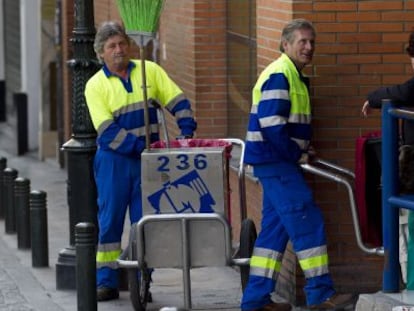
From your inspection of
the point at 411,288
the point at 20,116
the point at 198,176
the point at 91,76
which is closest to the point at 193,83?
the point at 91,76

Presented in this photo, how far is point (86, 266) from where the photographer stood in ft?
30.2

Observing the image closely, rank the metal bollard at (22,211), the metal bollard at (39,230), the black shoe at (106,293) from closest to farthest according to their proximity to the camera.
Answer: the black shoe at (106,293), the metal bollard at (39,230), the metal bollard at (22,211)

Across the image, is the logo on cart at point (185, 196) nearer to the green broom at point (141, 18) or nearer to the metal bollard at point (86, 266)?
the metal bollard at point (86, 266)

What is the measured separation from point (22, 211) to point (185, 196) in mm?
4383

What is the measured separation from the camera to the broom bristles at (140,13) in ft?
31.0

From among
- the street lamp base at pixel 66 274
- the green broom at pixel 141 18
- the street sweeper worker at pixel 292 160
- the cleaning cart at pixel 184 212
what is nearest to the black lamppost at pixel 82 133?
the street lamp base at pixel 66 274

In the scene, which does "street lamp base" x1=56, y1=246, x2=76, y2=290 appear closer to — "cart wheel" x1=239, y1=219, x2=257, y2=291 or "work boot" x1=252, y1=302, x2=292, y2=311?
"cart wheel" x1=239, y1=219, x2=257, y2=291

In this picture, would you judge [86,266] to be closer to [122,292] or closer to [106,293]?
[106,293]

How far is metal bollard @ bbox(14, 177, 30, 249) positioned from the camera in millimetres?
13477

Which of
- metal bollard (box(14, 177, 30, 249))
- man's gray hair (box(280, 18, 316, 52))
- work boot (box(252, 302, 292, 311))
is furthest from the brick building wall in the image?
metal bollard (box(14, 177, 30, 249))

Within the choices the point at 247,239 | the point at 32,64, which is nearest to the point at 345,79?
the point at 247,239

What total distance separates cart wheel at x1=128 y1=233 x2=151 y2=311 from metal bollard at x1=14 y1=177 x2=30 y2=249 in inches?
139

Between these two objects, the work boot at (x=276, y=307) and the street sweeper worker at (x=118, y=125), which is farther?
the street sweeper worker at (x=118, y=125)

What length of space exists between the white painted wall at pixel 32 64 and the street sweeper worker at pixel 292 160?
45.3 feet
